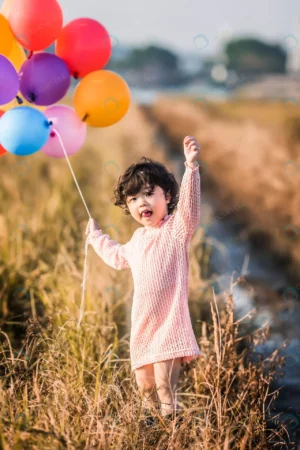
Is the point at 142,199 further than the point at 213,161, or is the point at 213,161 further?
the point at 213,161

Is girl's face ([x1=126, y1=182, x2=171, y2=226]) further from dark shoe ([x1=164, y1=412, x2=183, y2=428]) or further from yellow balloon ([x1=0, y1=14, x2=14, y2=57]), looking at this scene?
yellow balloon ([x1=0, y1=14, x2=14, y2=57])

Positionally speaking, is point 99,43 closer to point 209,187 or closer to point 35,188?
point 35,188

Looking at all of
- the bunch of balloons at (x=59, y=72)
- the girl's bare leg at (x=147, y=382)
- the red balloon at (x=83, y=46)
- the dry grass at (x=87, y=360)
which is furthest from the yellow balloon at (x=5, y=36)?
the girl's bare leg at (x=147, y=382)

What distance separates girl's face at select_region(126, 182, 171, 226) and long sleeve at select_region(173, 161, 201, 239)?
0.09m

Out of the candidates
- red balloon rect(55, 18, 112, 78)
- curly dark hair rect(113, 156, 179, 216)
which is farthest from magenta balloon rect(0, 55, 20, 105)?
curly dark hair rect(113, 156, 179, 216)

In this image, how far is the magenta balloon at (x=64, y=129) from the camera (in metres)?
3.43

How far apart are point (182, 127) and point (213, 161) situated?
9.24 m

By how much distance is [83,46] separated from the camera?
3430 millimetres

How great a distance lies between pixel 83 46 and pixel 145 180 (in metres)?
0.85

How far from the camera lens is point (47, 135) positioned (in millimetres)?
3281

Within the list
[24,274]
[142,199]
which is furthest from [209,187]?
[142,199]

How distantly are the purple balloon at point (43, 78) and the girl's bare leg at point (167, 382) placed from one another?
53.1 inches

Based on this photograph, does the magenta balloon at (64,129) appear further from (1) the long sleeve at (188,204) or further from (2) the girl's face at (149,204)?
(1) the long sleeve at (188,204)

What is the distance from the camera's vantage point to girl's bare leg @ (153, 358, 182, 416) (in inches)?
115
